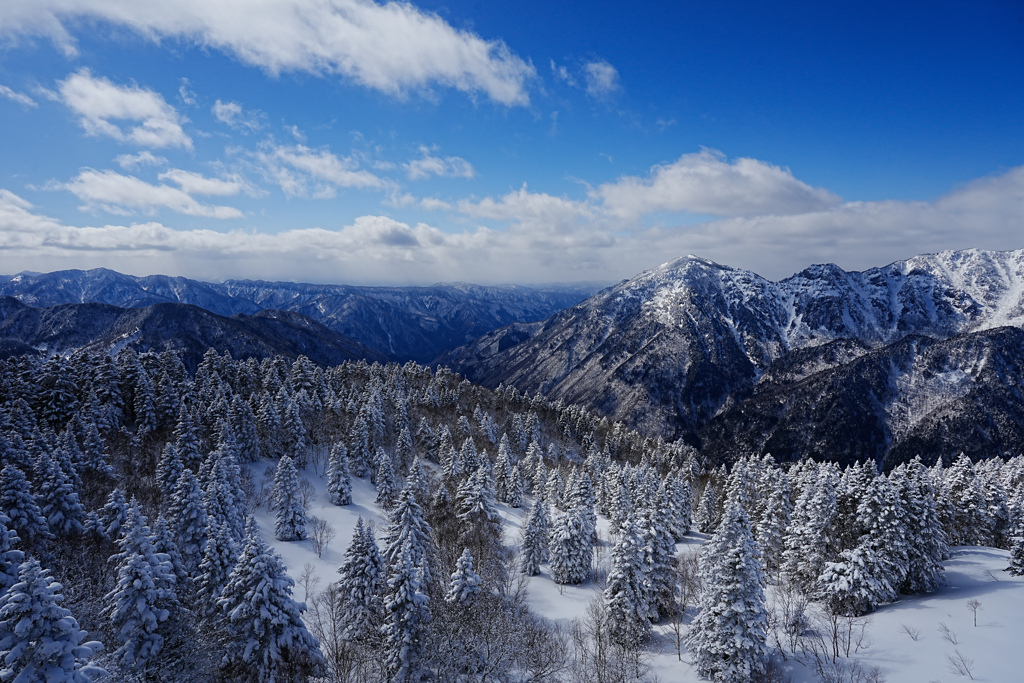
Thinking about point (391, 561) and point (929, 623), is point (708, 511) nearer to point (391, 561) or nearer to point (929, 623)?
point (929, 623)

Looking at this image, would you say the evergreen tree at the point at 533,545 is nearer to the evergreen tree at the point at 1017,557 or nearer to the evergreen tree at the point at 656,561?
the evergreen tree at the point at 656,561

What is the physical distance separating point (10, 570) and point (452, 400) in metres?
108

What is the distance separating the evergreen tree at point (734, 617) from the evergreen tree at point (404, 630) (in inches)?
714

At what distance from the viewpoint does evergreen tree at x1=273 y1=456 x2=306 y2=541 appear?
165 feet

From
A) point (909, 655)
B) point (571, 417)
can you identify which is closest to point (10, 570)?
point (909, 655)

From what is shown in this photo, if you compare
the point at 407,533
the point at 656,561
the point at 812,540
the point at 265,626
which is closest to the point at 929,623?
the point at 812,540

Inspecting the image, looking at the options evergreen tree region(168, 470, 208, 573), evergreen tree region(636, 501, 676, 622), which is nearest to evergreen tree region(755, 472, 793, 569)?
evergreen tree region(636, 501, 676, 622)

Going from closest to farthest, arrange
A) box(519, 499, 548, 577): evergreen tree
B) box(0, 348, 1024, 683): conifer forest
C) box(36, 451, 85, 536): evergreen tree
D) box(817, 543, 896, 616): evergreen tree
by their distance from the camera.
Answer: box(0, 348, 1024, 683): conifer forest → box(817, 543, 896, 616): evergreen tree → box(36, 451, 85, 536): evergreen tree → box(519, 499, 548, 577): evergreen tree

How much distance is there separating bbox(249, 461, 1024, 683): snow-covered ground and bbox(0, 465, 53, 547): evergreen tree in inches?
794

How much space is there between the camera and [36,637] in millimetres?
13773

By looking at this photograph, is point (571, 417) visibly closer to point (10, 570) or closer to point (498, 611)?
point (498, 611)

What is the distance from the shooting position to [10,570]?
70.3 ft

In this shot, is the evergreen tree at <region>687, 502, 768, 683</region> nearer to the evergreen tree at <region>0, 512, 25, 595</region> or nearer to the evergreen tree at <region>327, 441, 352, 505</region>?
the evergreen tree at <region>0, 512, 25, 595</region>

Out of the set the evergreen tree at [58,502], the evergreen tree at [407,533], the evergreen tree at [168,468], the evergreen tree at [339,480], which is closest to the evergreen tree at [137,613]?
the evergreen tree at [407,533]
